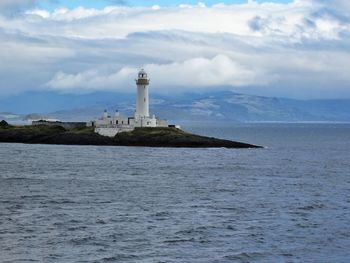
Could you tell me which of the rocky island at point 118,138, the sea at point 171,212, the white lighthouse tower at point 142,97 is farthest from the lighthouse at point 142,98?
the sea at point 171,212

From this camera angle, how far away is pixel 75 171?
237 feet

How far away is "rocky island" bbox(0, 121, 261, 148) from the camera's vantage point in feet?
365

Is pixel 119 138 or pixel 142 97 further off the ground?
pixel 142 97

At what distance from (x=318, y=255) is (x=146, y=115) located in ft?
290

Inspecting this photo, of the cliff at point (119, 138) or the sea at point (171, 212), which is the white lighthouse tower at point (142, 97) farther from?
the sea at point (171, 212)

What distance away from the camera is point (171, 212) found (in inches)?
1734

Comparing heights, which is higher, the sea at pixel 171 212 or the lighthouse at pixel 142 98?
the lighthouse at pixel 142 98

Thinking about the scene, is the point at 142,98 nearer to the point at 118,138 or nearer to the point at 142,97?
the point at 142,97

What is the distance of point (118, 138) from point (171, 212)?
6960 cm

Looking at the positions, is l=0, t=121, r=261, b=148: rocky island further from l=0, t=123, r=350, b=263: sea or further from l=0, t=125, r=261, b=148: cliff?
l=0, t=123, r=350, b=263: sea

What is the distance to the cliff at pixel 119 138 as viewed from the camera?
11112 centimetres

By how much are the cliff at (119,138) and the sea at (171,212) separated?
1115 inches

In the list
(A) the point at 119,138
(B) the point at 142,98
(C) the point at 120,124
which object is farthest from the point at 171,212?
(B) the point at 142,98

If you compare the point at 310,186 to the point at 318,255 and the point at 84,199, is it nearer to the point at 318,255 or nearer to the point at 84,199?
the point at 84,199
